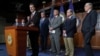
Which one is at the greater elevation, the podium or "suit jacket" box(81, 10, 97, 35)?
"suit jacket" box(81, 10, 97, 35)

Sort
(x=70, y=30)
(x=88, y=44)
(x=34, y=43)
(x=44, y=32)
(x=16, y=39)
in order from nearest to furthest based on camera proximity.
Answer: (x=16, y=39) < (x=88, y=44) < (x=34, y=43) < (x=70, y=30) < (x=44, y=32)

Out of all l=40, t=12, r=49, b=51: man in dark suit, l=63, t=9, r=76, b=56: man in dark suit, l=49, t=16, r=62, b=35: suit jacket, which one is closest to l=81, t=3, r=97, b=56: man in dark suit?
l=63, t=9, r=76, b=56: man in dark suit

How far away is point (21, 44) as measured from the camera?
17.7 feet

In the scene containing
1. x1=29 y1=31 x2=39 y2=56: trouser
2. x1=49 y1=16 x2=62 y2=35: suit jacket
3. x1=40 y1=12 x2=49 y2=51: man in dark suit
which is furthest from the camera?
x1=40 y1=12 x2=49 y2=51: man in dark suit

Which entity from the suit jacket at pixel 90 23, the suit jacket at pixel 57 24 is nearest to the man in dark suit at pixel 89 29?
the suit jacket at pixel 90 23

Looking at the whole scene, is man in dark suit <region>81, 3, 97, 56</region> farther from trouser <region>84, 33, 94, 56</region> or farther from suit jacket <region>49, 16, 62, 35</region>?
suit jacket <region>49, 16, 62, 35</region>

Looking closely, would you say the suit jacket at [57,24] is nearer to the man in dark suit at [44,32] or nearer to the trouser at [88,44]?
the man in dark suit at [44,32]

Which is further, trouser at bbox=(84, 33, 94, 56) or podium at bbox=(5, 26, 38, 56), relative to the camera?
trouser at bbox=(84, 33, 94, 56)

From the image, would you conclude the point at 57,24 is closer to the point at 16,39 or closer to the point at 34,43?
the point at 34,43

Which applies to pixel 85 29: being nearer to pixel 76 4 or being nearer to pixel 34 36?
pixel 34 36

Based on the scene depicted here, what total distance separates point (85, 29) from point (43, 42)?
4059 mm

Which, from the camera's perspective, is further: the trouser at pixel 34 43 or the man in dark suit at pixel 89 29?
the trouser at pixel 34 43

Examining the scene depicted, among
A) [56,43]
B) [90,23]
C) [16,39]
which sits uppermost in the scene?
[90,23]

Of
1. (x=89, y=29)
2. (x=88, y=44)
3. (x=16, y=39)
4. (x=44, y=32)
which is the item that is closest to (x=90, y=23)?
(x=89, y=29)
